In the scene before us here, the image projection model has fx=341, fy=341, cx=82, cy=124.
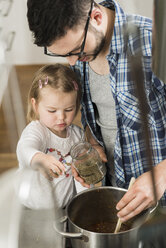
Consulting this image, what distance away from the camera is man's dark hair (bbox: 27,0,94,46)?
0.79 meters

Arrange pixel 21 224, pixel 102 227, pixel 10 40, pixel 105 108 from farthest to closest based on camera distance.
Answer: pixel 10 40
pixel 105 108
pixel 102 227
pixel 21 224

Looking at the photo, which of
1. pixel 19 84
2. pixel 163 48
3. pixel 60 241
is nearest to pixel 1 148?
pixel 19 84

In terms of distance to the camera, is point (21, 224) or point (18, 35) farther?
point (18, 35)

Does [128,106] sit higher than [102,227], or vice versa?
[128,106]

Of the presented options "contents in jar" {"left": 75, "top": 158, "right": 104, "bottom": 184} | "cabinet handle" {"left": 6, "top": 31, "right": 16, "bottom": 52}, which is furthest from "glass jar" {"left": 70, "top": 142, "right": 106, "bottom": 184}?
"cabinet handle" {"left": 6, "top": 31, "right": 16, "bottom": 52}

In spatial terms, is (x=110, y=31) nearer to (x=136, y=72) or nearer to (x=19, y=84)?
(x=136, y=72)

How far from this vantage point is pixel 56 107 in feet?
3.79

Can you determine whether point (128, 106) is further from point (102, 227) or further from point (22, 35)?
point (22, 35)

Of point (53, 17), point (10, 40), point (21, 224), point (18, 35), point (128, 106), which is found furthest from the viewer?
point (18, 35)

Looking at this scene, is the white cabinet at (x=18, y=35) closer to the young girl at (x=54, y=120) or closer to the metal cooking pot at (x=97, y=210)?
the young girl at (x=54, y=120)

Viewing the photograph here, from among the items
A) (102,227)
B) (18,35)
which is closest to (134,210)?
(102,227)

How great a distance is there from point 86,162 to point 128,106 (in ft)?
0.70

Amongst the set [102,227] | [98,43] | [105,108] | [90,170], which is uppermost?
[98,43]

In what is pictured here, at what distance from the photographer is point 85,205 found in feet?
2.88
